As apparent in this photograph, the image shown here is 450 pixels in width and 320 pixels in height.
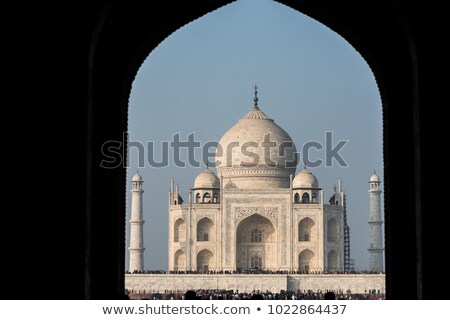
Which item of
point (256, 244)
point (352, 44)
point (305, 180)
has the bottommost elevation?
point (256, 244)

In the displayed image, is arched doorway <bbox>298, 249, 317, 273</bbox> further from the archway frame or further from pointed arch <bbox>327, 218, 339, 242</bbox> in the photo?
the archway frame

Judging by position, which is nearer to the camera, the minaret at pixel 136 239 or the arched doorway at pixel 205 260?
the arched doorway at pixel 205 260

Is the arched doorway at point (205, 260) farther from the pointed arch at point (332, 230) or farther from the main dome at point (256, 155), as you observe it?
the pointed arch at point (332, 230)

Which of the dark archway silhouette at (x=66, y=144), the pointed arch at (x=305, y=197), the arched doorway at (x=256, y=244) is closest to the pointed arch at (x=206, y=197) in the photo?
the arched doorway at (x=256, y=244)

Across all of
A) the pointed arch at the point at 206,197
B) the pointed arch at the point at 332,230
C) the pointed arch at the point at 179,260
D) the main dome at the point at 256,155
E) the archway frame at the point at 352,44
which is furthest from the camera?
the pointed arch at the point at 206,197

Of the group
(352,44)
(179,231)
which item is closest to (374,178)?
(179,231)

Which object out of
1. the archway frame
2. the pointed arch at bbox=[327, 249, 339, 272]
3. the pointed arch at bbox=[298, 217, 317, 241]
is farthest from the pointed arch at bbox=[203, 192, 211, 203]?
the archway frame

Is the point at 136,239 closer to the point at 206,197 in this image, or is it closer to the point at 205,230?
the point at 206,197
